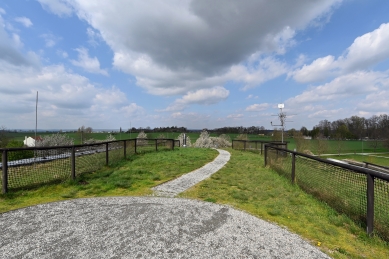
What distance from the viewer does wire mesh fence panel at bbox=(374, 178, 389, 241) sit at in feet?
9.81

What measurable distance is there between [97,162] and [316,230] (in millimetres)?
6931

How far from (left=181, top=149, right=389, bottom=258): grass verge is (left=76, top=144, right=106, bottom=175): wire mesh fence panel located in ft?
12.0

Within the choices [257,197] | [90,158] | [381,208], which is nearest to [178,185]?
[257,197]

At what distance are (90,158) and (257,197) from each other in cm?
560

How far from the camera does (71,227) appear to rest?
3.14 m

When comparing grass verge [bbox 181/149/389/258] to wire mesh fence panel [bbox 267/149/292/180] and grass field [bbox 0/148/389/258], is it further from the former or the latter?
wire mesh fence panel [bbox 267/149/292/180]

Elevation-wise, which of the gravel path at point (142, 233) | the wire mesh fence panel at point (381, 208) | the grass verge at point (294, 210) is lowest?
the grass verge at point (294, 210)

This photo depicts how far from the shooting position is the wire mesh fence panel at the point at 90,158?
6365mm

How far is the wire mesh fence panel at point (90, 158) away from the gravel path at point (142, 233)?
2321 millimetres

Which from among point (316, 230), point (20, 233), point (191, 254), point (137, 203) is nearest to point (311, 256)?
point (316, 230)

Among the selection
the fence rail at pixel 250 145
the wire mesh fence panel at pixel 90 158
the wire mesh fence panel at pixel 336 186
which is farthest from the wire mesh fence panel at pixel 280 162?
the wire mesh fence panel at pixel 90 158

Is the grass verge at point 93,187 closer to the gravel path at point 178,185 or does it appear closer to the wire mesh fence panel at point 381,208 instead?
the gravel path at point 178,185

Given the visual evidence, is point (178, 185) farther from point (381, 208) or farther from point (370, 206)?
point (381, 208)

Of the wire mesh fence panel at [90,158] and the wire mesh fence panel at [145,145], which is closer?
the wire mesh fence panel at [90,158]
